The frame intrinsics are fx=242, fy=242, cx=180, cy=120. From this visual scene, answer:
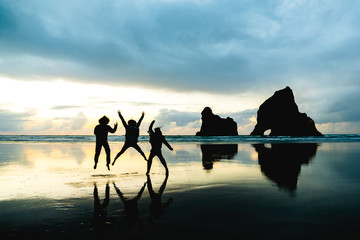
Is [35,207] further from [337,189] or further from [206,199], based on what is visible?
[337,189]

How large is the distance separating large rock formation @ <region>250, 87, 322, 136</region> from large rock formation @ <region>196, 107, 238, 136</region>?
53.4 ft

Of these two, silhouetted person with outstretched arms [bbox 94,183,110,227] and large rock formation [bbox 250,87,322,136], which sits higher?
large rock formation [bbox 250,87,322,136]

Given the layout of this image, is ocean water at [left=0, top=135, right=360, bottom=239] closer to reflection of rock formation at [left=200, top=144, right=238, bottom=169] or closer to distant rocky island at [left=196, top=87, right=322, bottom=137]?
reflection of rock formation at [left=200, top=144, right=238, bottom=169]

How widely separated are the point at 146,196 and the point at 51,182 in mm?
3807

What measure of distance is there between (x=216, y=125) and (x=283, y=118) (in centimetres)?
3131

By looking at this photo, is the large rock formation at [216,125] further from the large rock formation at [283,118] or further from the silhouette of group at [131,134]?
the silhouette of group at [131,134]

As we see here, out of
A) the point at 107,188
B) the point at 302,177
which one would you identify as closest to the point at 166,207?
the point at 107,188

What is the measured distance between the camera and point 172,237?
11.7 ft

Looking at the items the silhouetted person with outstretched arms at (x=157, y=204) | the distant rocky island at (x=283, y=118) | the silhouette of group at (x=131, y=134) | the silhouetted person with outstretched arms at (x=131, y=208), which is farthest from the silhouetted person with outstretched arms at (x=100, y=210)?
the distant rocky island at (x=283, y=118)

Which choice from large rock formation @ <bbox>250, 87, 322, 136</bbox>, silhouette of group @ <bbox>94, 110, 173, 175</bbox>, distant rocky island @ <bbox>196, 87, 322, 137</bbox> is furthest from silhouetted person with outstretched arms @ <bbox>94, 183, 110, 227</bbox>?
large rock formation @ <bbox>250, 87, 322, 136</bbox>

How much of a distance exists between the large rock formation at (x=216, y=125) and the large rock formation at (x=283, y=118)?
1628 centimetres

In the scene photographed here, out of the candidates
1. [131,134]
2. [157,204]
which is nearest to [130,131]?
[131,134]

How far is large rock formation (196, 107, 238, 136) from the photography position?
109438mm

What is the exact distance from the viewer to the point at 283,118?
284 feet
